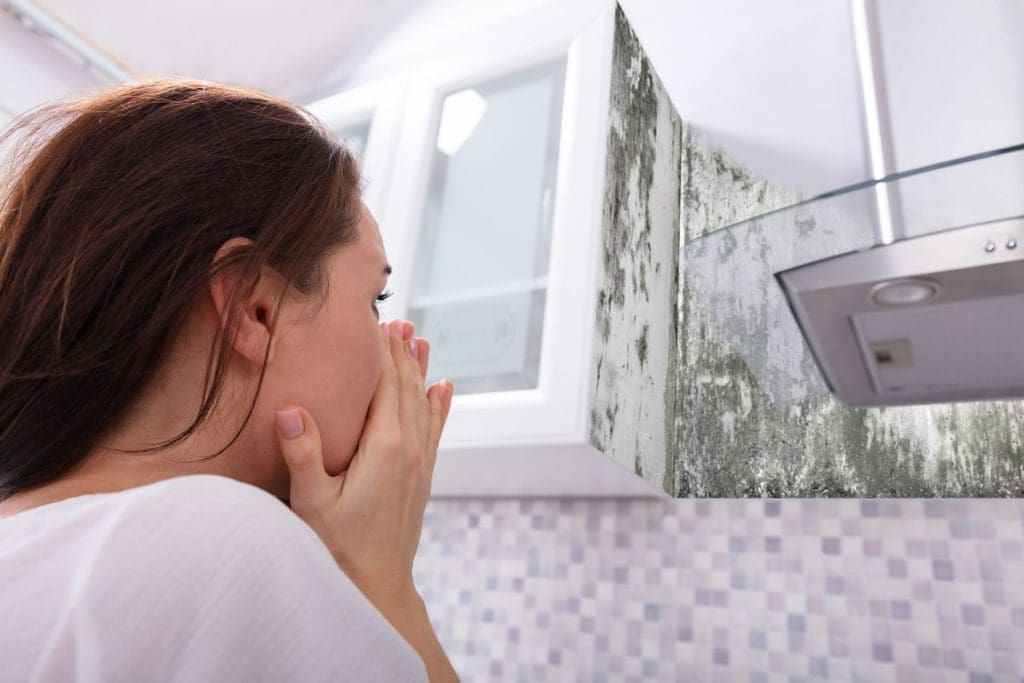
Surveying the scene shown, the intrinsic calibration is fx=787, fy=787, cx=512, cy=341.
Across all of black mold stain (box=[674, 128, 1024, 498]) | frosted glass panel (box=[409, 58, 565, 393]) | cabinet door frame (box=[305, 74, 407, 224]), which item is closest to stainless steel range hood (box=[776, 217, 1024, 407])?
black mold stain (box=[674, 128, 1024, 498])

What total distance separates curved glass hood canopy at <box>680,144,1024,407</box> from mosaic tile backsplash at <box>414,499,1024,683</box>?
0.75 ft

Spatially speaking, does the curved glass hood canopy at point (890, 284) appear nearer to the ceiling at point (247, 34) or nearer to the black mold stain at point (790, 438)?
the black mold stain at point (790, 438)

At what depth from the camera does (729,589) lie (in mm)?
1146

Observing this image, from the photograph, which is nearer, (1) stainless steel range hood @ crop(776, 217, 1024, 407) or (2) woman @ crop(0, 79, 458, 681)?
(2) woman @ crop(0, 79, 458, 681)

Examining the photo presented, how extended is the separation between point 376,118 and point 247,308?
31.5 inches

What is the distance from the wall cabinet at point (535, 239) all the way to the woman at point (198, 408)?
0.27 metres

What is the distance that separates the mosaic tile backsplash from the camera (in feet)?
3.29

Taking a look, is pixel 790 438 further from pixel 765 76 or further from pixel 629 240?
pixel 765 76

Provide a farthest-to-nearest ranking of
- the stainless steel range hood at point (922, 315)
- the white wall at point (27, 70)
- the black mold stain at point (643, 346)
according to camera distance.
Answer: the white wall at point (27, 70)
the black mold stain at point (643, 346)
the stainless steel range hood at point (922, 315)

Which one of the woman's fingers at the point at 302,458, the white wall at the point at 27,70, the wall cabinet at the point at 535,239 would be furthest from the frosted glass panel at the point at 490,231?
the white wall at the point at 27,70

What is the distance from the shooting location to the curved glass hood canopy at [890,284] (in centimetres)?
65

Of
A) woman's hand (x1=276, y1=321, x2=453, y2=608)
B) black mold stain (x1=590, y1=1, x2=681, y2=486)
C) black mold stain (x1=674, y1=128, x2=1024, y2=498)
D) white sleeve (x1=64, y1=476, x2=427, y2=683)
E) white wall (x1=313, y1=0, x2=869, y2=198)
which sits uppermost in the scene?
white wall (x1=313, y1=0, x2=869, y2=198)

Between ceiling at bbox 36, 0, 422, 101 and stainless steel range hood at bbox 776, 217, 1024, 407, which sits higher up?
ceiling at bbox 36, 0, 422, 101

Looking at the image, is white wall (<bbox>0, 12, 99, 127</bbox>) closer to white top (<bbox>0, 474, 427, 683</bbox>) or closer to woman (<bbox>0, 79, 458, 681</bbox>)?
woman (<bbox>0, 79, 458, 681</bbox>)
